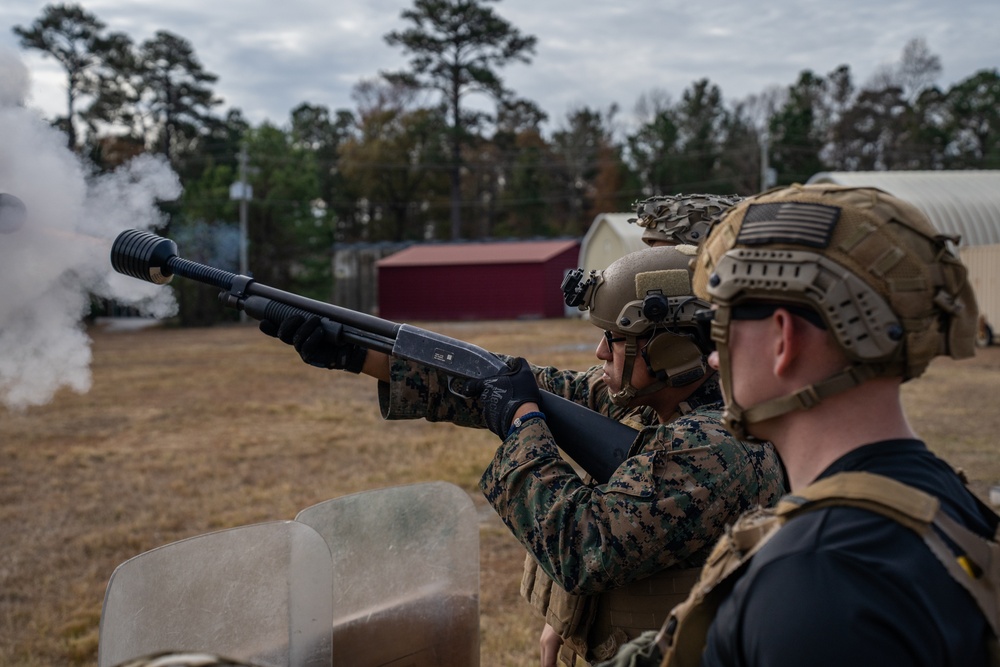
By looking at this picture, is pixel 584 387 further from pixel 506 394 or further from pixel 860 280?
pixel 860 280

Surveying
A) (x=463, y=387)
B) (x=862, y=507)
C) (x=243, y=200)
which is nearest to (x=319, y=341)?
(x=463, y=387)

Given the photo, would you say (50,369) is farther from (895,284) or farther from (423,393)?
(895,284)

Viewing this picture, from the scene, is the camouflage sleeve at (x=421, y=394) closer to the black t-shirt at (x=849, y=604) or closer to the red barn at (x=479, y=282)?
the black t-shirt at (x=849, y=604)

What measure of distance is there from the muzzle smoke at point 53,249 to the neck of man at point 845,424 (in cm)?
367

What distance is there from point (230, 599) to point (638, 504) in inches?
52.8

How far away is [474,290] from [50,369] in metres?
36.7

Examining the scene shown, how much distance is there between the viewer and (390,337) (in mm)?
3469

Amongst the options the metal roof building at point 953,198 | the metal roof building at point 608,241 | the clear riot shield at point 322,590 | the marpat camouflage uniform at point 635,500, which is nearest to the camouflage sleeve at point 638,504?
the marpat camouflage uniform at point 635,500

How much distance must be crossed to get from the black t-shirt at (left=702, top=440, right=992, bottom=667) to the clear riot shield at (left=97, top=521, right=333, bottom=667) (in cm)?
163

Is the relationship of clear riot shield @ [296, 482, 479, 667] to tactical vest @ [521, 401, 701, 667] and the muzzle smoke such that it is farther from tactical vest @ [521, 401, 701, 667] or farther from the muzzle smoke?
the muzzle smoke

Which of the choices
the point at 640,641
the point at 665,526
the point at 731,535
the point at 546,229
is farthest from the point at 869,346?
the point at 546,229

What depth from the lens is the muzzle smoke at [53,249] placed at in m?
4.01

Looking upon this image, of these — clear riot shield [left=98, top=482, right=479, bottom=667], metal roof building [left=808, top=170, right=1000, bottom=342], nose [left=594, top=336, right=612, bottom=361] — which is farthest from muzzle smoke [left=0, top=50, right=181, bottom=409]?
metal roof building [left=808, top=170, right=1000, bottom=342]

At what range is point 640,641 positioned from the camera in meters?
1.76
